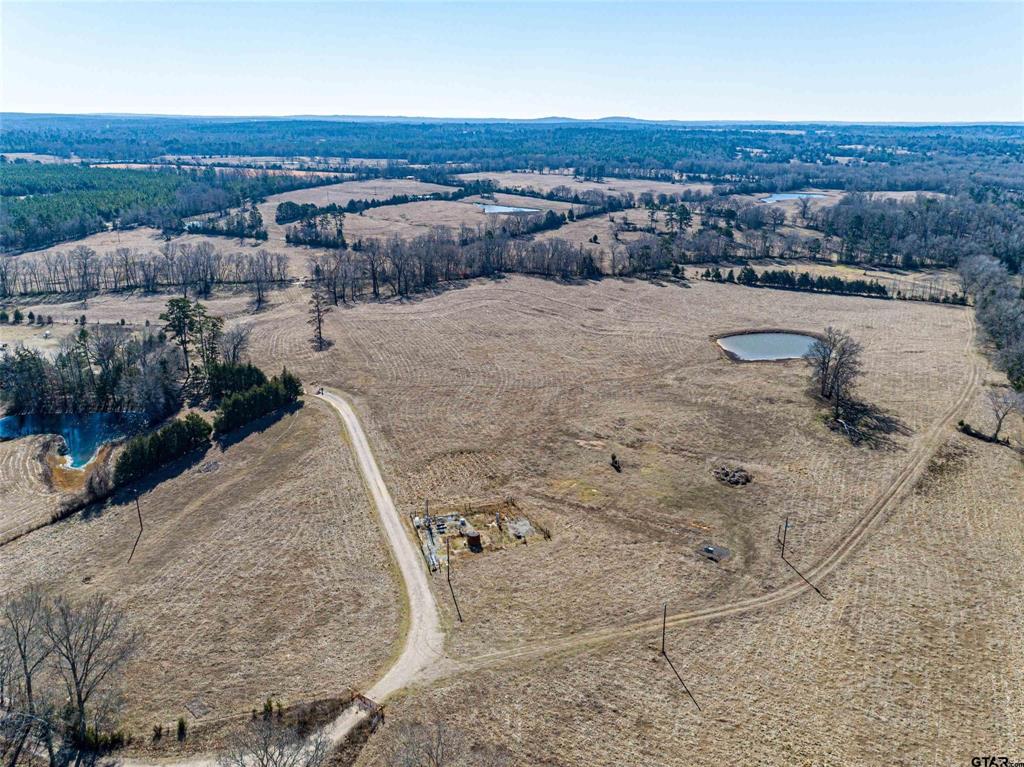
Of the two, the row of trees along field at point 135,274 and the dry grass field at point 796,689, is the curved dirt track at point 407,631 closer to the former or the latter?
the dry grass field at point 796,689

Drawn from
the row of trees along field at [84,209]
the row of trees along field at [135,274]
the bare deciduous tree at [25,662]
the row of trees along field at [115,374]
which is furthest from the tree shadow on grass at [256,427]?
the row of trees along field at [84,209]

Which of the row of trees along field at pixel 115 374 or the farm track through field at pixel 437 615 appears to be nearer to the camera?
the farm track through field at pixel 437 615

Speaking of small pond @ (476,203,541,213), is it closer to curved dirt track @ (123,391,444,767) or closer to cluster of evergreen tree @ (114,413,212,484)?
cluster of evergreen tree @ (114,413,212,484)

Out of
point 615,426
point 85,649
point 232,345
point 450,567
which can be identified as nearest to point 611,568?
point 450,567

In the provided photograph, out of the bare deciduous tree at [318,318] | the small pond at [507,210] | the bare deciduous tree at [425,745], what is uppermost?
the small pond at [507,210]

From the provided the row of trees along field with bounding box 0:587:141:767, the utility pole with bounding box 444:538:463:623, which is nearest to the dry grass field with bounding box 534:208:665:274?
the utility pole with bounding box 444:538:463:623

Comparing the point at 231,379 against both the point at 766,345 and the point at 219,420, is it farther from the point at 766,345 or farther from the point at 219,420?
the point at 766,345

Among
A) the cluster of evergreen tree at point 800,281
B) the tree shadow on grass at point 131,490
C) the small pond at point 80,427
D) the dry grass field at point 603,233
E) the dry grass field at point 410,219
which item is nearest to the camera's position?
the tree shadow on grass at point 131,490
